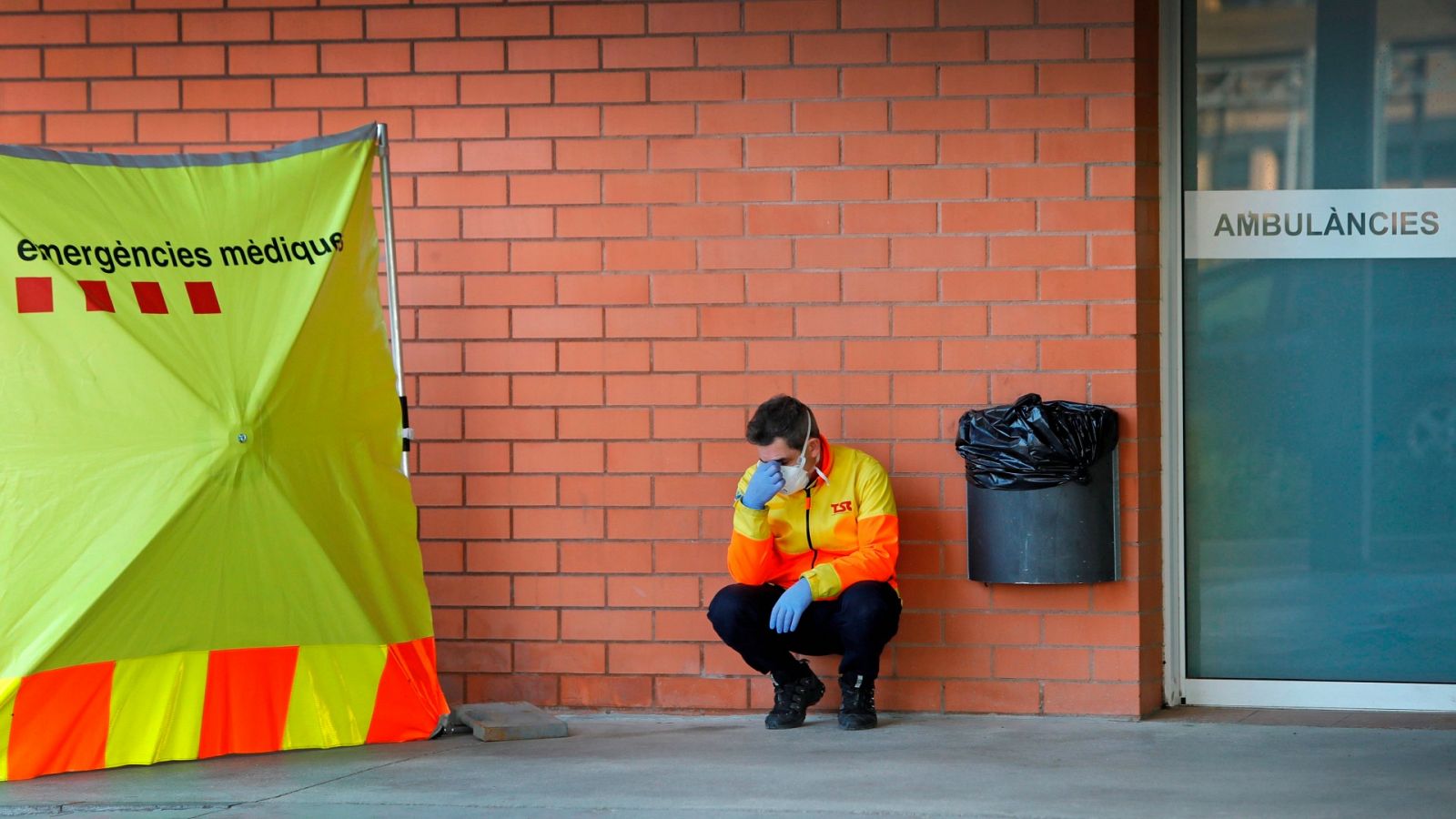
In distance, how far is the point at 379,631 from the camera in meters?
5.64

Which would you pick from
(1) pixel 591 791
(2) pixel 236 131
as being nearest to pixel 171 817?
(1) pixel 591 791

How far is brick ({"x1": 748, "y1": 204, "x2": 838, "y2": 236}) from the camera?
607cm

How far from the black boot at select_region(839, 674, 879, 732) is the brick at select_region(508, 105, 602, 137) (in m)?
2.17

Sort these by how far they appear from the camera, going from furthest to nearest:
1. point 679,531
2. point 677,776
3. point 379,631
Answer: point 679,531 → point 379,631 → point 677,776

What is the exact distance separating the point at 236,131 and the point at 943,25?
A: 2636 mm

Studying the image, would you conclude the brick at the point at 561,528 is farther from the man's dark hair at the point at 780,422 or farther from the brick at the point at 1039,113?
the brick at the point at 1039,113

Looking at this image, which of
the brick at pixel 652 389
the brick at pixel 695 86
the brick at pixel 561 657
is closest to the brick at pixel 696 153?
the brick at pixel 695 86

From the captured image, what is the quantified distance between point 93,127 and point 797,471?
118 inches

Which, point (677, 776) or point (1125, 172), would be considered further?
point (1125, 172)

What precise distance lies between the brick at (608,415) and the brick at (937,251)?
3.22 feet

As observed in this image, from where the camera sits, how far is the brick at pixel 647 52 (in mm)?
6141

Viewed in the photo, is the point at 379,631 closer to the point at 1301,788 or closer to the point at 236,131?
the point at 236,131

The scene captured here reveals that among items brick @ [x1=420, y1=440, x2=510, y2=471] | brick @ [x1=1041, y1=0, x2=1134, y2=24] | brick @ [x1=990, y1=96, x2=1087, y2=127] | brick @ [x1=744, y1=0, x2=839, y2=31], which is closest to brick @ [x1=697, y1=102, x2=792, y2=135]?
brick @ [x1=744, y1=0, x2=839, y2=31]

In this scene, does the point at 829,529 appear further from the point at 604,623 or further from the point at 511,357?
the point at 511,357
